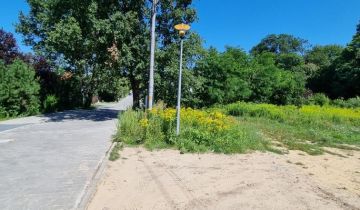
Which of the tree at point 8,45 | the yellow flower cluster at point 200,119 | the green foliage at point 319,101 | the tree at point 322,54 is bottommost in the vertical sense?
the yellow flower cluster at point 200,119

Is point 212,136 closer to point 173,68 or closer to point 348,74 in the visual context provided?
point 173,68

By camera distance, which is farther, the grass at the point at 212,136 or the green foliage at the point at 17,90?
the green foliage at the point at 17,90

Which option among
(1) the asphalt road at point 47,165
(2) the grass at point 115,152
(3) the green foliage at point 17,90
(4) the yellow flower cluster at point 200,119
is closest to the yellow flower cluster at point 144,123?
(4) the yellow flower cluster at point 200,119

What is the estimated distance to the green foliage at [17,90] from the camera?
59.9 ft

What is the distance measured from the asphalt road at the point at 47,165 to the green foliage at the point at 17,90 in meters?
5.17

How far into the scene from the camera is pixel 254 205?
5.71m

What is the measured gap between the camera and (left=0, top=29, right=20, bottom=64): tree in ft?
93.4

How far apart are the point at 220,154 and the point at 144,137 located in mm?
2621

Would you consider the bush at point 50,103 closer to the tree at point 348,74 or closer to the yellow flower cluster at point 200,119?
the yellow flower cluster at point 200,119

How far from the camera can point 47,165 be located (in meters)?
7.86

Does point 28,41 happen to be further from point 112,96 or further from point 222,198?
point 222,198

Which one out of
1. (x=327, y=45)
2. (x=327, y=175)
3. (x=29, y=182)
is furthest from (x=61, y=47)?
(x=327, y=45)

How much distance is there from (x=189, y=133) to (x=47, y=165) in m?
4.47

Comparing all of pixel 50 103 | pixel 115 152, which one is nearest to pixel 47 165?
pixel 115 152
